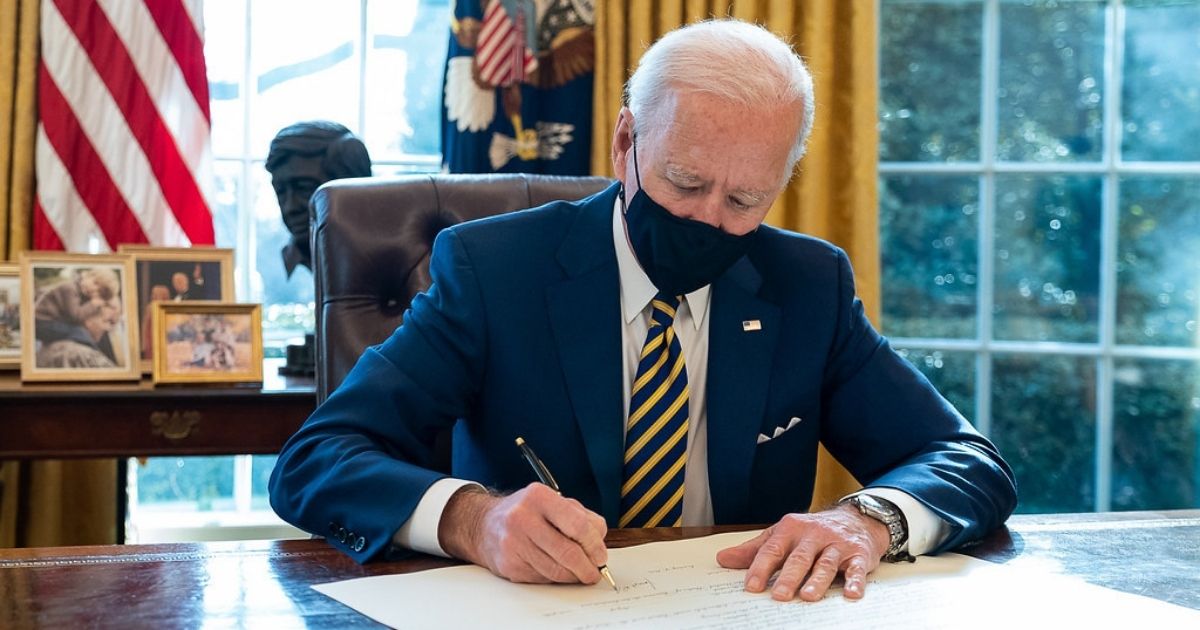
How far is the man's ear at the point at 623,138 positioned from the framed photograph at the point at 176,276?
1280mm

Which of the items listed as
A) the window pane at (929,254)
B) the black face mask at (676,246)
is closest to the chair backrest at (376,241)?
the black face mask at (676,246)

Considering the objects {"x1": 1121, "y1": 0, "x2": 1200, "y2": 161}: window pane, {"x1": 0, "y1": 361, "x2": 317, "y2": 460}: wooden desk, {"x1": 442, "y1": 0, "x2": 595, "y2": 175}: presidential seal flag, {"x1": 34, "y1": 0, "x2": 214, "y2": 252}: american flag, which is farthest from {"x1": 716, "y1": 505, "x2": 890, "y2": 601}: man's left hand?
{"x1": 1121, "y1": 0, "x2": 1200, "y2": 161}: window pane

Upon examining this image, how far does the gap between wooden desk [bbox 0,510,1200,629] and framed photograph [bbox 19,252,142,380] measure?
51.9 inches

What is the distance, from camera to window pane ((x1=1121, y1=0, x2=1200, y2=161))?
327 centimetres

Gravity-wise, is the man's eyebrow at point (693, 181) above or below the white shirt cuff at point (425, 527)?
above

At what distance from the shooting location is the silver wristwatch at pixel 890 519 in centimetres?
129

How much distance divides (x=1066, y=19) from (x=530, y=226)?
2.25 metres

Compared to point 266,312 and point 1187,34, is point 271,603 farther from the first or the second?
point 1187,34

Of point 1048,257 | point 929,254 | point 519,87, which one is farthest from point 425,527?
point 1048,257

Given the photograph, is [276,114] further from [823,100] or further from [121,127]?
[823,100]

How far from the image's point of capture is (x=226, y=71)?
319 cm

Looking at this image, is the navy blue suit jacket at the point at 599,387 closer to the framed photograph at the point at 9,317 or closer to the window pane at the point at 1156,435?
the framed photograph at the point at 9,317

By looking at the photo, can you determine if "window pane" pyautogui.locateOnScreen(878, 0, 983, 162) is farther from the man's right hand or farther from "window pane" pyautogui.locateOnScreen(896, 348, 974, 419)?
the man's right hand

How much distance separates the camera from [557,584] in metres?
1.12
